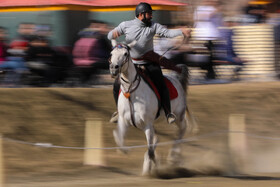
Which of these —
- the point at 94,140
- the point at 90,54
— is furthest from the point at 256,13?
the point at 94,140

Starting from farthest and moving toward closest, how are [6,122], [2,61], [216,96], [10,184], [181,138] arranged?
[216,96] < [2,61] < [6,122] < [181,138] < [10,184]

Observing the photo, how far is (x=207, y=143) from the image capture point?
14.2 meters

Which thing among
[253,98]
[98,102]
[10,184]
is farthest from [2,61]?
[253,98]

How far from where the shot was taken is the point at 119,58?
9.61 meters

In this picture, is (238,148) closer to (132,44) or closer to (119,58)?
(132,44)

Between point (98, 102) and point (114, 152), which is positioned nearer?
point (114, 152)

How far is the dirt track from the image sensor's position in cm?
1101

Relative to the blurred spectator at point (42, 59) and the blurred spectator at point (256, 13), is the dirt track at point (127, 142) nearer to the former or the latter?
the blurred spectator at point (42, 59)

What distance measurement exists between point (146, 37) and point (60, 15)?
7.78 m

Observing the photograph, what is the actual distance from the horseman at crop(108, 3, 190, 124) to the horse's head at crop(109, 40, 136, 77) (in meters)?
0.45

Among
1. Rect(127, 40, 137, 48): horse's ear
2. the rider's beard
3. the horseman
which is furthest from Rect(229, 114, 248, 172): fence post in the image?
Rect(127, 40, 137, 48): horse's ear

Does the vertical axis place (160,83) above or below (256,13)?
above

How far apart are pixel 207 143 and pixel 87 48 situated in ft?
11.2

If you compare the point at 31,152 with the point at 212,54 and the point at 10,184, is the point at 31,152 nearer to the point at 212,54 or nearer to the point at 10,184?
the point at 10,184
